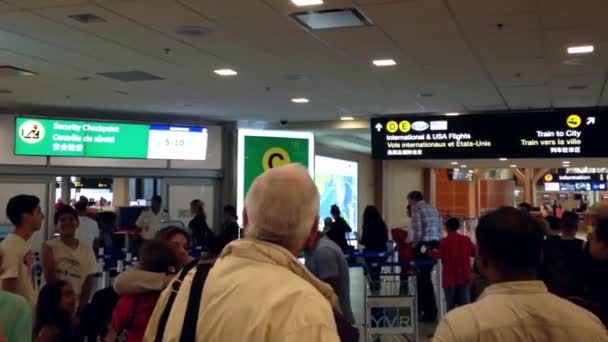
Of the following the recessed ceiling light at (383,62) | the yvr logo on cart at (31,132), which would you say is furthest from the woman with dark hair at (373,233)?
the yvr logo on cart at (31,132)

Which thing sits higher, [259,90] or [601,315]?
[259,90]

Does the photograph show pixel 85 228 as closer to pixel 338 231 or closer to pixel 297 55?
pixel 297 55

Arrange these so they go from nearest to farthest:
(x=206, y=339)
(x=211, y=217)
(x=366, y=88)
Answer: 1. (x=206, y=339)
2. (x=366, y=88)
3. (x=211, y=217)

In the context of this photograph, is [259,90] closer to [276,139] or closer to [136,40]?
[136,40]

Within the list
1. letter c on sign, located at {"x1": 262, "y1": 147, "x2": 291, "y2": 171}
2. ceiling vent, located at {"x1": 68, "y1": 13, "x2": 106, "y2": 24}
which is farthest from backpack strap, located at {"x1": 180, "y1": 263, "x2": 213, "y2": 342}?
letter c on sign, located at {"x1": 262, "y1": 147, "x2": 291, "y2": 171}

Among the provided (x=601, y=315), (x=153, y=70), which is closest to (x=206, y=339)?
(x=601, y=315)

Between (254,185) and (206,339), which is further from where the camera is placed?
(254,185)

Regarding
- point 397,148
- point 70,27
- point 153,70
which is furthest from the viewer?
point 397,148

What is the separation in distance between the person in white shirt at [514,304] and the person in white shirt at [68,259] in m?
4.44

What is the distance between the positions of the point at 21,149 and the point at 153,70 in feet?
13.4

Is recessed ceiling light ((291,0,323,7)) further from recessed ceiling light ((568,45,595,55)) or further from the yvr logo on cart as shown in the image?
the yvr logo on cart

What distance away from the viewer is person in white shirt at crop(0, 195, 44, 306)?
4051mm

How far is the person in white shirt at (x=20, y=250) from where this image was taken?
4.05m

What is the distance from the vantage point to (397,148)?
10.4 meters
